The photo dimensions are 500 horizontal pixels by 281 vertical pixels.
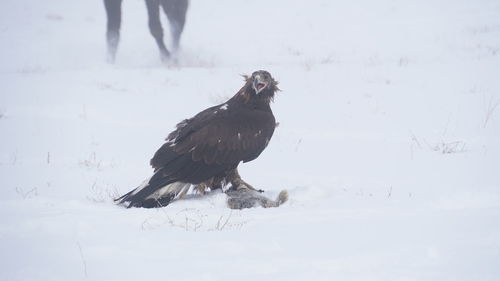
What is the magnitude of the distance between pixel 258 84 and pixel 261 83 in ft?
0.09

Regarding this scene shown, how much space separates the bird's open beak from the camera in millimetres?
4883

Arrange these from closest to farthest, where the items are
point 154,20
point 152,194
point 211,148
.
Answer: point 152,194 → point 211,148 → point 154,20

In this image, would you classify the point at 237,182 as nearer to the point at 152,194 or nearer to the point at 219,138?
the point at 219,138

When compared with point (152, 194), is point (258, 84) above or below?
above

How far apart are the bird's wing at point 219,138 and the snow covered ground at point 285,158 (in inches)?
14.6

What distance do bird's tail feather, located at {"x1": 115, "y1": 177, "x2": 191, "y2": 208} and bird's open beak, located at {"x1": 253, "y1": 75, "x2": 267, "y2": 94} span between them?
102 centimetres

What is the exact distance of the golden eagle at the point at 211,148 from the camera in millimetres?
4562

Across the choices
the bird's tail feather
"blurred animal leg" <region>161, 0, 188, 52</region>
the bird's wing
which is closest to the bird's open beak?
the bird's wing

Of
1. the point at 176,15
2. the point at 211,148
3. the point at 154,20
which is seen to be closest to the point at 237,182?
the point at 211,148

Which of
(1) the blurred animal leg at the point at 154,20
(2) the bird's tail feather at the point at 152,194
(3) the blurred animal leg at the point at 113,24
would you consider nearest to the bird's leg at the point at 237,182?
(2) the bird's tail feather at the point at 152,194

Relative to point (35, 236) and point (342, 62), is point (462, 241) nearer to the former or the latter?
point (35, 236)

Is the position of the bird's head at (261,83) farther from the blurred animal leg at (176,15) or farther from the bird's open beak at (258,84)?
the blurred animal leg at (176,15)

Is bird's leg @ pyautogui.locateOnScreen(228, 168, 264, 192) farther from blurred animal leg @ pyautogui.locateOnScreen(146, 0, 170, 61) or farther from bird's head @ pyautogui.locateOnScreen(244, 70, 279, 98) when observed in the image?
blurred animal leg @ pyautogui.locateOnScreen(146, 0, 170, 61)

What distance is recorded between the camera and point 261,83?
4.91 meters
